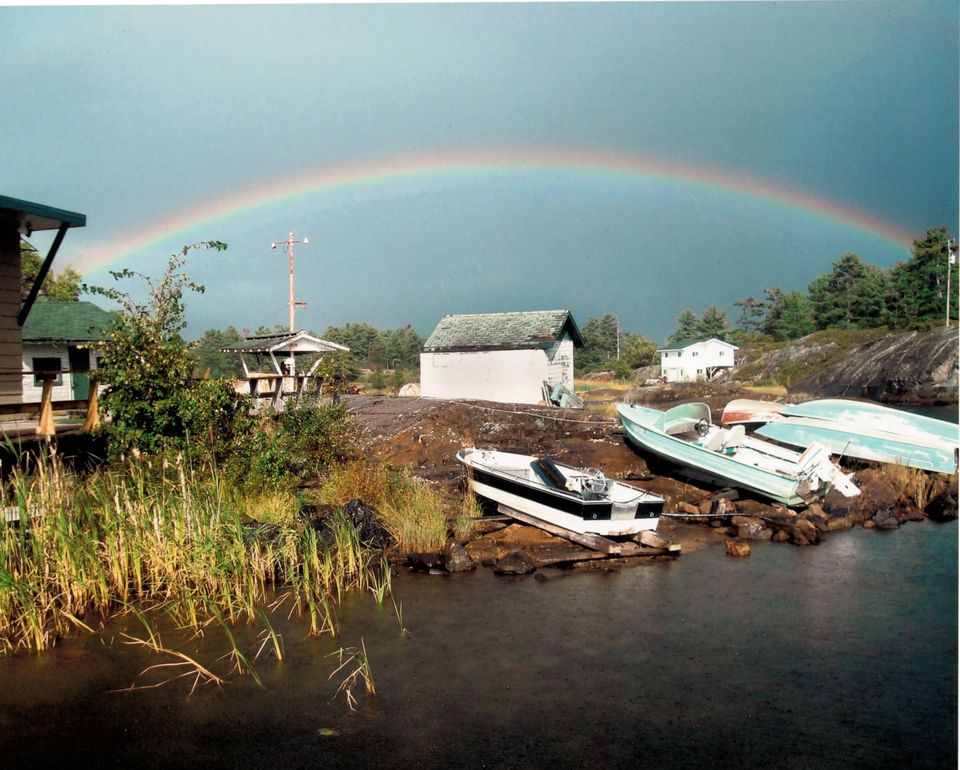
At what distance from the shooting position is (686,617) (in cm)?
1035

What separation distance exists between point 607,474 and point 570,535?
6.33 metres

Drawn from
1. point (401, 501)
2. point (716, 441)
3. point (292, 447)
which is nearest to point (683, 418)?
point (716, 441)

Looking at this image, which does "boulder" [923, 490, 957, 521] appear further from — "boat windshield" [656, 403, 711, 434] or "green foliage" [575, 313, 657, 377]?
"green foliage" [575, 313, 657, 377]

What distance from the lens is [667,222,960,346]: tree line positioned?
6594cm

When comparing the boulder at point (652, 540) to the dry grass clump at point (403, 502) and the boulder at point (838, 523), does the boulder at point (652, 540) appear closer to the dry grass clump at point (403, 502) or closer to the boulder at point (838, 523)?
the dry grass clump at point (403, 502)

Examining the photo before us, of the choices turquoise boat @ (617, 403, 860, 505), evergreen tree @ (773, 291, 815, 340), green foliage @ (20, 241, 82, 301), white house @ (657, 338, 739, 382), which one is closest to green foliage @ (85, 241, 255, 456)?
turquoise boat @ (617, 403, 860, 505)

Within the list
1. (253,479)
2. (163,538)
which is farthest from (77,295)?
(163,538)

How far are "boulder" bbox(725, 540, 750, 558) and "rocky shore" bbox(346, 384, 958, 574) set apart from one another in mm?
17

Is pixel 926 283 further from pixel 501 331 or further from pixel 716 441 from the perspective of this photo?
pixel 716 441

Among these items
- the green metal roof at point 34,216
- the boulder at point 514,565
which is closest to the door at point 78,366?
the green metal roof at point 34,216

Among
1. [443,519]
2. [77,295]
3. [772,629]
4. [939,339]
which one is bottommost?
[772,629]

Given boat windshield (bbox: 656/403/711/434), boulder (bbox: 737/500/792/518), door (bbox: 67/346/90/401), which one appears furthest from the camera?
door (bbox: 67/346/90/401)

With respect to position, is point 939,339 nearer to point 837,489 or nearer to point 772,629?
point 837,489

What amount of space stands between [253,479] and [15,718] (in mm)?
6722
